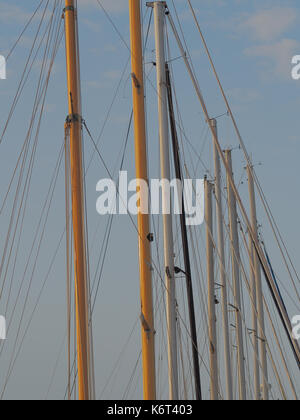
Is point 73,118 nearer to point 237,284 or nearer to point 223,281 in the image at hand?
point 223,281

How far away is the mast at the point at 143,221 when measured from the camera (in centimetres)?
2119

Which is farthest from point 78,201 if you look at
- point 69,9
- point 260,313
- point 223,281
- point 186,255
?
point 260,313

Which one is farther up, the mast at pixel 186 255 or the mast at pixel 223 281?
the mast at pixel 223 281

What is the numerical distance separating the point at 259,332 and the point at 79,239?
70.5 feet

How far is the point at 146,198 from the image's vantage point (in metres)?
22.0

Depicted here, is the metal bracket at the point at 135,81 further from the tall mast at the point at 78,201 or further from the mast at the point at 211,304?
the mast at the point at 211,304

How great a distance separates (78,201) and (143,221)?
1.54 meters

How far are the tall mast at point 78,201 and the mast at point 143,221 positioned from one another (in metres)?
1.25

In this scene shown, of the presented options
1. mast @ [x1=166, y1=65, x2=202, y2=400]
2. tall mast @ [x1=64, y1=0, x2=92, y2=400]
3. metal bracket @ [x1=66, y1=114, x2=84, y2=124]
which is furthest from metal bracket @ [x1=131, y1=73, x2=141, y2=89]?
mast @ [x1=166, y1=65, x2=202, y2=400]

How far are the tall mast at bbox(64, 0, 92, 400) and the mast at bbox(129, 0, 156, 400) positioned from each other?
1.25 meters

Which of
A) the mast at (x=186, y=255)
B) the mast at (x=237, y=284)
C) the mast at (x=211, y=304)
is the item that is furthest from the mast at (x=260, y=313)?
the mast at (x=186, y=255)

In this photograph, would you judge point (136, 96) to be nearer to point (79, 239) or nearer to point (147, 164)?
point (147, 164)
